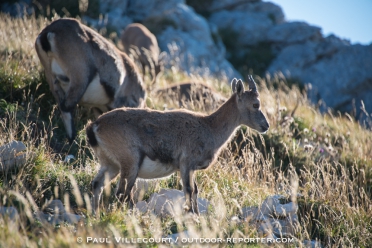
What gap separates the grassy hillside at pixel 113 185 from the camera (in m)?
5.55

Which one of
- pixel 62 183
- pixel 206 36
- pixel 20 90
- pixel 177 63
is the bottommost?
pixel 62 183

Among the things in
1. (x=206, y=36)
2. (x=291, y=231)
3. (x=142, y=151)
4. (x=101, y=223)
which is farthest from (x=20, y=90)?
(x=206, y=36)

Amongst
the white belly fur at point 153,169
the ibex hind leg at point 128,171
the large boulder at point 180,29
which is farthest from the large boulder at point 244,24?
the ibex hind leg at point 128,171

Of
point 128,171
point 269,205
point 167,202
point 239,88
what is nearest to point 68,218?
point 128,171

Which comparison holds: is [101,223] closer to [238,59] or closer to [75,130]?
[75,130]

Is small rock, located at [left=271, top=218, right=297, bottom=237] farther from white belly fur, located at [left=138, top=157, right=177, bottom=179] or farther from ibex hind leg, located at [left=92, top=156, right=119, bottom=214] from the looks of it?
ibex hind leg, located at [left=92, top=156, right=119, bottom=214]

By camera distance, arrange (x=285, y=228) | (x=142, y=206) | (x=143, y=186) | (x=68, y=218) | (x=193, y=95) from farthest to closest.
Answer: (x=193, y=95) → (x=143, y=186) → (x=285, y=228) → (x=142, y=206) → (x=68, y=218)

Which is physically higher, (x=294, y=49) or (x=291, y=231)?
(x=294, y=49)

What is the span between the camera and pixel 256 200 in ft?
25.7

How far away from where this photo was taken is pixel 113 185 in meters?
7.63

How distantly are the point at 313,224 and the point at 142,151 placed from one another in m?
3.11

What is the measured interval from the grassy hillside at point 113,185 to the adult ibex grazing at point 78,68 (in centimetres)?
43

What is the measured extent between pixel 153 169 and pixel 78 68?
2.86 m

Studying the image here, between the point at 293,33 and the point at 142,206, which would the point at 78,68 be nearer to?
the point at 142,206
